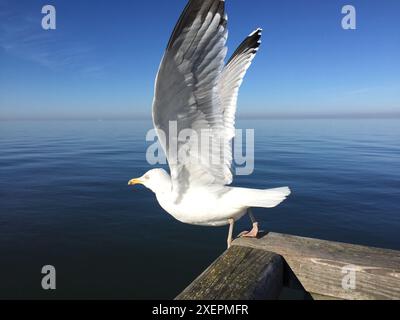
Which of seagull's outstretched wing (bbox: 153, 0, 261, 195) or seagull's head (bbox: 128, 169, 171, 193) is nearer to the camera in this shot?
seagull's outstretched wing (bbox: 153, 0, 261, 195)

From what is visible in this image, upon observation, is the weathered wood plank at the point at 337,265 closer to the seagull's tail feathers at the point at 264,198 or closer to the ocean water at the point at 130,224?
the seagull's tail feathers at the point at 264,198

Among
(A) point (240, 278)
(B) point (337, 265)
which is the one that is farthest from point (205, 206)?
(B) point (337, 265)

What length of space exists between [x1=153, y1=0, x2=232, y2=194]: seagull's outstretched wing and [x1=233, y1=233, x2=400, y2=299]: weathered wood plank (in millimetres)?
930

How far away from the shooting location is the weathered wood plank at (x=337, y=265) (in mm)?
2328

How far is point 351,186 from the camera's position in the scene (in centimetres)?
1241

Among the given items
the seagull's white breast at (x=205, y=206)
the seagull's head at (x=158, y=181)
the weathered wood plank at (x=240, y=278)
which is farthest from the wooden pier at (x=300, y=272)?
the seagull's head at (x=158, y=181)

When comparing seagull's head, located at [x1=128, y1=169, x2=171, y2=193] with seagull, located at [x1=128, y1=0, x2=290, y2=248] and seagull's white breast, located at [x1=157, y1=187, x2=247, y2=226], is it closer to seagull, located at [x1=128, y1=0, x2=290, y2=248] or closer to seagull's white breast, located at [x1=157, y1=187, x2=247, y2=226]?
seagull, located at [x1=128, y1=0, x2=290, y2=248]

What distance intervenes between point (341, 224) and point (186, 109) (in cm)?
699

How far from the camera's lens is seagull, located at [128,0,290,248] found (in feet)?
8.98

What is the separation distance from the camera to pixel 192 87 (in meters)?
2.99

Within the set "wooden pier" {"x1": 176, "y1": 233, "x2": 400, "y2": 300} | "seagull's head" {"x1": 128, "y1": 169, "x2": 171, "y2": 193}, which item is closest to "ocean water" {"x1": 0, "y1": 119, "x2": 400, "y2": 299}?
Result: "seagull's head" {"x1": 128, "y1": 169, "x2": 171, "y2": 193}

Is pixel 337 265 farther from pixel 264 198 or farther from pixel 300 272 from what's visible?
pixel 264 198
